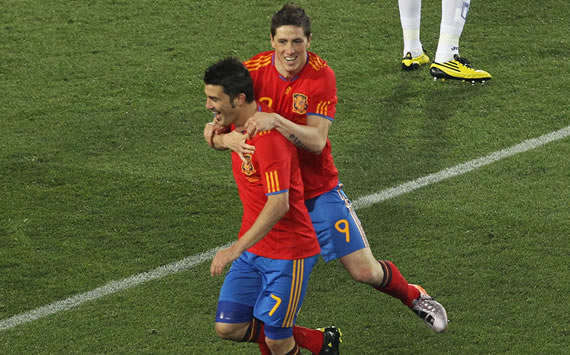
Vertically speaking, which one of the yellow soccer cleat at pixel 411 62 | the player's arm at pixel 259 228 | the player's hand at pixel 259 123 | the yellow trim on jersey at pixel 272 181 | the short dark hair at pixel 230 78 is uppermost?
the short dark hair at pixel 230 78

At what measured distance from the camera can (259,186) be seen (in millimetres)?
4824

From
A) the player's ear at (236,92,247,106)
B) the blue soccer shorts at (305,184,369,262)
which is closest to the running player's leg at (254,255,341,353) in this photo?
the blue soccer shorts at (305,184,369,262)

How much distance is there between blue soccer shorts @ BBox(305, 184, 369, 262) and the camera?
5492 mm

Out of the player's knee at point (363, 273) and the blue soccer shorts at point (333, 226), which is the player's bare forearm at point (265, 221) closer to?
the blue soccer shorts at point (333, 226)

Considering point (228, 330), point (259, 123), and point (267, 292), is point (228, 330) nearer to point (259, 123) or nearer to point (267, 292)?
point (267, 292)

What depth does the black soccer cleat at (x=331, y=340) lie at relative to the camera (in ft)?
17.7

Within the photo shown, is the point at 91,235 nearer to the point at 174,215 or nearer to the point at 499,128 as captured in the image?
the point at 174,215

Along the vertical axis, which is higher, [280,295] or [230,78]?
[230,78]

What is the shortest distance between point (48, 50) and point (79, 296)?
4.60 metres

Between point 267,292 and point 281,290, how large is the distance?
0.08 m

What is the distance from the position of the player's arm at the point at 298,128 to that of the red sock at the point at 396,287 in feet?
2.87

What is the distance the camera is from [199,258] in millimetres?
6617

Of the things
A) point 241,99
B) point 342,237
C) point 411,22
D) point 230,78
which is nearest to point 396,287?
point 342,237

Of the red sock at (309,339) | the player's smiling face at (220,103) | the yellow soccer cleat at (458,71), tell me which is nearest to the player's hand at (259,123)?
the player's smiling face at (220,103)
